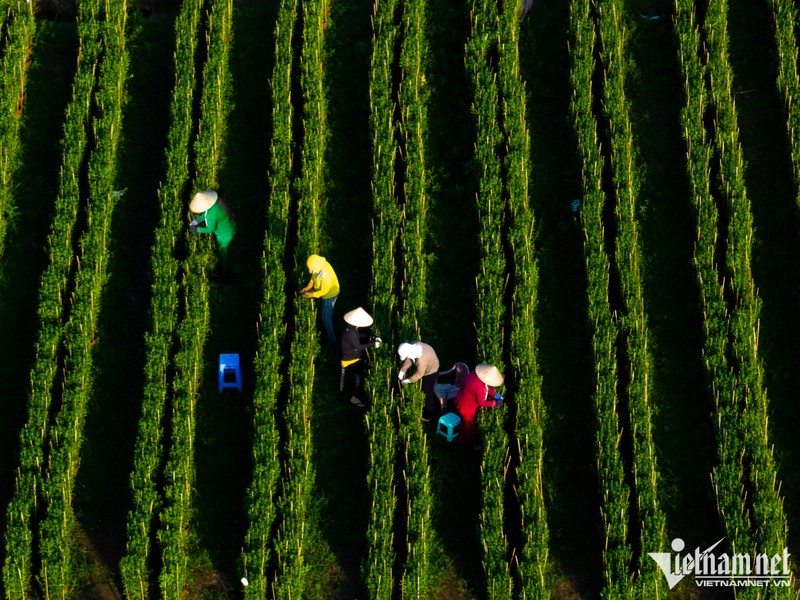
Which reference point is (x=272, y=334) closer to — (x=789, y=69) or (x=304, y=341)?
(x=304, y=341)

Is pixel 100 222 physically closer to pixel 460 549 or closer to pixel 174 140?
pixel 174 140

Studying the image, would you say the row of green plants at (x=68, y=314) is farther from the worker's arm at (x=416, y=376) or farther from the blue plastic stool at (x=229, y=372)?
the worker's arm at (x=416, y=376)

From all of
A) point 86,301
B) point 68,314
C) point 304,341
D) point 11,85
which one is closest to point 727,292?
point 304,341

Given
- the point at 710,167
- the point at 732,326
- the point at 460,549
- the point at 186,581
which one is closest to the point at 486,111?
the point at 710,167

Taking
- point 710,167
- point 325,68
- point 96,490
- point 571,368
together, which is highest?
point 325,68

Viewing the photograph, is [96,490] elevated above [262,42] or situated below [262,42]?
below

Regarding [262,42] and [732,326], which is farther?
[262,42]

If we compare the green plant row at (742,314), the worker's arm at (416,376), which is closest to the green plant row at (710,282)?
the green plant row at (742,314)

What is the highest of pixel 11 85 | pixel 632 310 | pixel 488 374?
pixel 11 85
